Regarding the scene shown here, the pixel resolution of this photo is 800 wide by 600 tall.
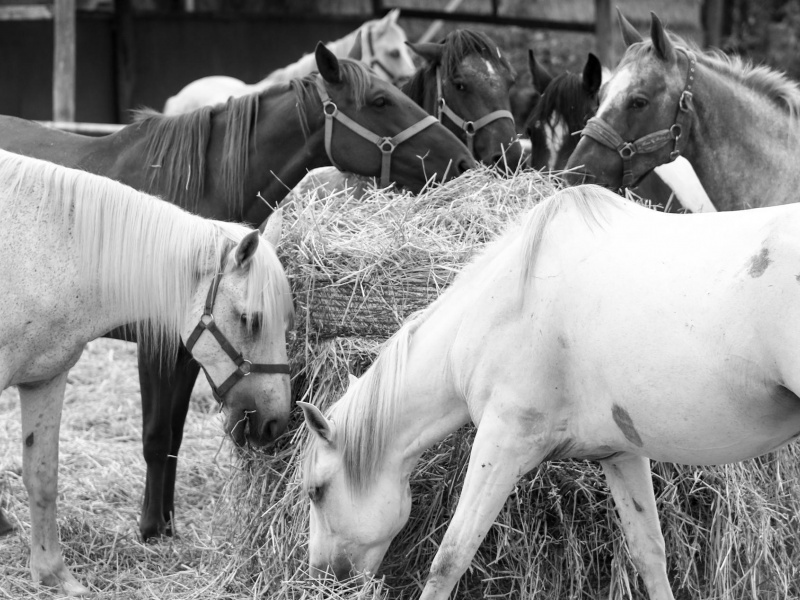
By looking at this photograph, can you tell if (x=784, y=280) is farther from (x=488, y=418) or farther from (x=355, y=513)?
(x=355, y=513)

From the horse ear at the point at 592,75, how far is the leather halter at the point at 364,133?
1209mm

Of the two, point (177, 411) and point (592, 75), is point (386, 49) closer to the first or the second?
point (592, 75)

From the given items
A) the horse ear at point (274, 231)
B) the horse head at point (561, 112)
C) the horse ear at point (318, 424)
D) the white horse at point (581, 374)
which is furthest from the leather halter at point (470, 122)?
the horse ear at point (318, 424)

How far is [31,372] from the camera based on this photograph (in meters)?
3.03

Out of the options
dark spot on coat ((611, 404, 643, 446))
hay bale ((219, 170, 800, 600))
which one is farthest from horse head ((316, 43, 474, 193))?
dark spot on coat ((611, 404, 643, 446))

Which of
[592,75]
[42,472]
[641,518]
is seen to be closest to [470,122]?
[592,75]

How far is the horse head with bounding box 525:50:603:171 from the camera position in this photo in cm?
471

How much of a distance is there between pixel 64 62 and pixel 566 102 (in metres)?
4.45

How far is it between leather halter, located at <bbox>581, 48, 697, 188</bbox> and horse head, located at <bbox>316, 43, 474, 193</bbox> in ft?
1.77

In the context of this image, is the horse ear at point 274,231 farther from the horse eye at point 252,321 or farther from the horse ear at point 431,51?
the horse ear at point 431,51

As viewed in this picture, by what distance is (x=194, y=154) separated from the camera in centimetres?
381

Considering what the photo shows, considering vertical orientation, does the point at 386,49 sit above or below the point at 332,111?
below

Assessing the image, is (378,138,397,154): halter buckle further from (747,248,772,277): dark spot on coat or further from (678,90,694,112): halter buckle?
(747,248,772,277): dark spot on coat

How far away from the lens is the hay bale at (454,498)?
9.79 ft
